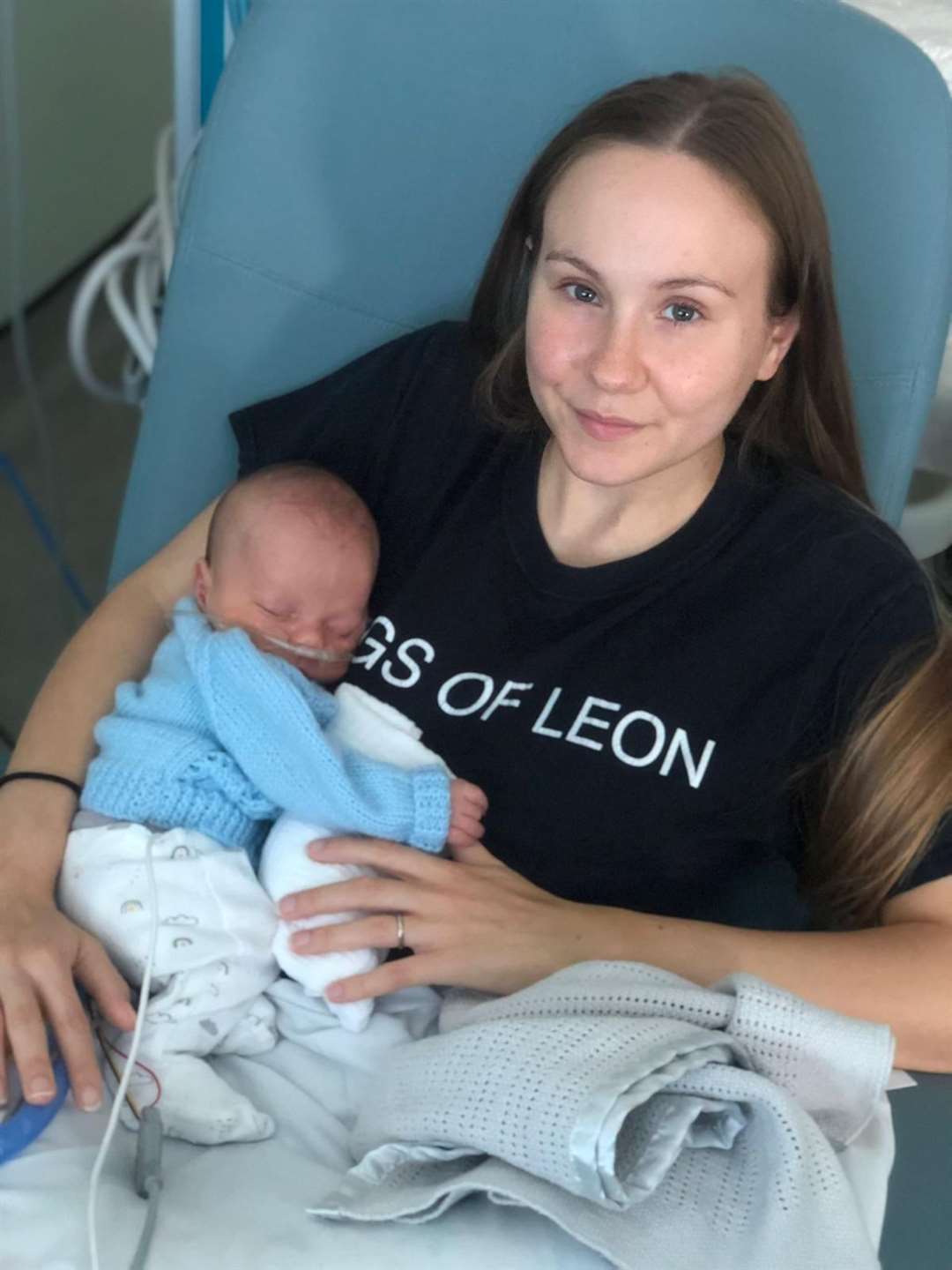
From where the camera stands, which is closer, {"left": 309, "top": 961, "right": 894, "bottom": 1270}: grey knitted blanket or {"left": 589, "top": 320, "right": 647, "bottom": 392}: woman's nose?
{"left": 309, "top": 961, "right": 894, "bottom": 1270}: grey knitted blanket

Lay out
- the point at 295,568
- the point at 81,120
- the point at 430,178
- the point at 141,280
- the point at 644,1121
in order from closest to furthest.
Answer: the point at 644,1121 < the point at 295,568 < the point at 430,178 < the point at 141,280 < the point at 81,120

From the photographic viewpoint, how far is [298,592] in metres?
1.30

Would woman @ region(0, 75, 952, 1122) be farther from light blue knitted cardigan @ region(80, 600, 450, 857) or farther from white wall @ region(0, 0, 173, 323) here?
white wall @ region(0, 0, 173, 323)

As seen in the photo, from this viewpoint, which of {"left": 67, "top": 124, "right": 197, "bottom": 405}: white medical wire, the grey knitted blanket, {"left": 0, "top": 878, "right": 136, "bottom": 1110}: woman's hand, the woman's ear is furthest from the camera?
{"left": 67, "top": 124, "right": 197, "bottom": 405}: white medical wire

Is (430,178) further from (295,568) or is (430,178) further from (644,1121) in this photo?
(644,1121)

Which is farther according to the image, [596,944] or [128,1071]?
[596,944]

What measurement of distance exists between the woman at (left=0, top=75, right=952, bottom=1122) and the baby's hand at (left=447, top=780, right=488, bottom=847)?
2 cm

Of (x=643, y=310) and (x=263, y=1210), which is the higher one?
(x=643, y=310)

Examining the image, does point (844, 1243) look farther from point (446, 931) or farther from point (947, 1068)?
point (446, 931)

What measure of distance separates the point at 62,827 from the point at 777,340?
694mm

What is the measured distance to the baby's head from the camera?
130 cm

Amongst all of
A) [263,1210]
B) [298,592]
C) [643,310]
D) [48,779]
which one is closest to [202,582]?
[298,592]

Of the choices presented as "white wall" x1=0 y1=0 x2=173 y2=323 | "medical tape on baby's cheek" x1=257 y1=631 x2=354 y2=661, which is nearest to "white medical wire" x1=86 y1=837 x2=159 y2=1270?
"medical tape on baby's cheek" x1=257 y1=631 x2=354 y2=661

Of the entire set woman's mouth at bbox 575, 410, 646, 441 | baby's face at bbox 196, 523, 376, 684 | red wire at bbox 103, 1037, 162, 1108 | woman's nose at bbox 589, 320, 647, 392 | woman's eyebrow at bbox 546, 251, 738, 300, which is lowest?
red wire at bbox 103, 1037, 162, 1108
